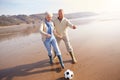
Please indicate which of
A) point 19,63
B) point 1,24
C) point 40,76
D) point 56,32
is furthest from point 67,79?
point 1,24

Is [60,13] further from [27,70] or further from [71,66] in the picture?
[27,70]

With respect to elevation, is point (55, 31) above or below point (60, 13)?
below

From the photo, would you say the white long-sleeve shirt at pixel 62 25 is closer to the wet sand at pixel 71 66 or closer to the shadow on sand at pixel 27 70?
the wet sand at pixel 71 66

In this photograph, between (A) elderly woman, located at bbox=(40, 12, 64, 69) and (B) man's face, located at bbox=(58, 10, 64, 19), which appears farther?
(B) man's face, located at bbox=(58, 10, 64, 19)

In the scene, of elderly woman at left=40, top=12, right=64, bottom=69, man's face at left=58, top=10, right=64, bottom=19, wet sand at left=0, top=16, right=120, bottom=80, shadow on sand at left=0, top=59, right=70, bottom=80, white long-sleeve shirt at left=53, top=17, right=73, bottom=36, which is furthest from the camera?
white long-sleeve shirt at left=53, top=17, right=73, bottom=36

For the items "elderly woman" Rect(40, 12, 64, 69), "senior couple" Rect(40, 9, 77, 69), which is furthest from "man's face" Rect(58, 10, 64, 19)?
"elderly woman" Rect(40, 12, 64, 69)

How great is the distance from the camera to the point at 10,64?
8.45 meters

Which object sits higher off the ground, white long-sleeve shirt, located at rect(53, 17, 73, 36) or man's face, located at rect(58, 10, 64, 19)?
man's face, located at rect(58, 10, 64, 19)

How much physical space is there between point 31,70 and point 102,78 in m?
2.72

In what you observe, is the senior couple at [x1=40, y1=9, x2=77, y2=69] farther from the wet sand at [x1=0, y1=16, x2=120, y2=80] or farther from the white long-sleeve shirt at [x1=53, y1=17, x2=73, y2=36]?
the wet sand at [x1=0, y1=16, x2=120, y2=80]

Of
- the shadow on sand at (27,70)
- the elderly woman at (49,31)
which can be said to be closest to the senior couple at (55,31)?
the elderly woman at (49,31)

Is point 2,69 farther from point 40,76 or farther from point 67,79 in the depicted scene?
point 67,79

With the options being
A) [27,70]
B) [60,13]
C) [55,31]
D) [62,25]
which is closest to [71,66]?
[55,31]

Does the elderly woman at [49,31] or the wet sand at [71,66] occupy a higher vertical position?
the elderly woman at [49,31]
